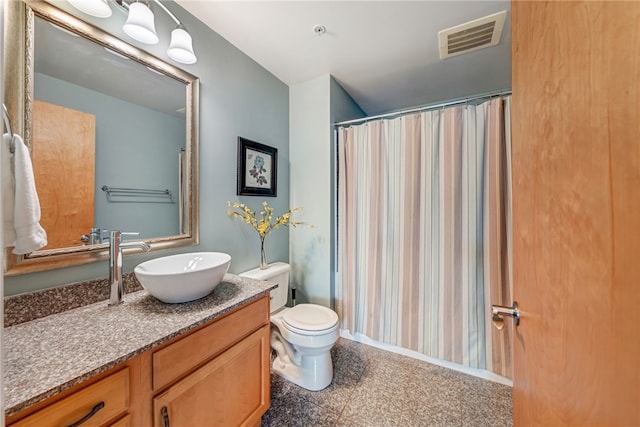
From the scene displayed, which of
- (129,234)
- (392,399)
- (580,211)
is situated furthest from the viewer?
(392,399)

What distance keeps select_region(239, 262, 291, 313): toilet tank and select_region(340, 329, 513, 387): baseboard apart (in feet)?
2.34

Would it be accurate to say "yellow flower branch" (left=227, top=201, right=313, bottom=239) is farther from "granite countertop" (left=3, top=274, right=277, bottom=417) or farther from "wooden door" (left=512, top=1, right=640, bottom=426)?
"wooden door" (left=512, top=1, right=640, bottom=426)

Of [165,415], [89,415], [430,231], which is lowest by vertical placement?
[165,415]

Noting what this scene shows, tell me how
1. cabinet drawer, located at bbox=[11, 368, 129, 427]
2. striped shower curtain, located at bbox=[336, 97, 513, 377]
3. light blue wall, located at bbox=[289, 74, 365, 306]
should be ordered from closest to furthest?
cabinet drawer, located at bbox=[11, 368, 129, 427], striped shower curtain, located at bbox=[336, 97, 513, 377], light blue wall, located at bbox=[289, 74, 365, 306]

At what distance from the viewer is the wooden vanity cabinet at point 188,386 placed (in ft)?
2.07

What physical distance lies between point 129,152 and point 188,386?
1.07 metres

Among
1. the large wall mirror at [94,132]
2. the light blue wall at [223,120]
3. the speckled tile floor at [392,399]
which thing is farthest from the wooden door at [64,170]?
the speckled tile floor at [392,399]

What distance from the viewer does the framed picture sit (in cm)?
176

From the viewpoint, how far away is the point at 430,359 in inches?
72.4

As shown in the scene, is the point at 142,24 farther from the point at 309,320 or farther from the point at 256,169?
the point at 309,320

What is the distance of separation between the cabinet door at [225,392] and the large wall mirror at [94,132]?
0.67 meters

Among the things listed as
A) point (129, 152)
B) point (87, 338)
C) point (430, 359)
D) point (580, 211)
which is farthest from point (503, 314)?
point (129, 152)

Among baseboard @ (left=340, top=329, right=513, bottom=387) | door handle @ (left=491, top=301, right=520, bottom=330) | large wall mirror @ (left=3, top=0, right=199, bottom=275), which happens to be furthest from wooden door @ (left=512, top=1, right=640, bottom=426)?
large wall mirror @ (left=3, top=0, right=199, bottom=275)

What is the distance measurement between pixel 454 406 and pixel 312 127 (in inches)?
87.8
